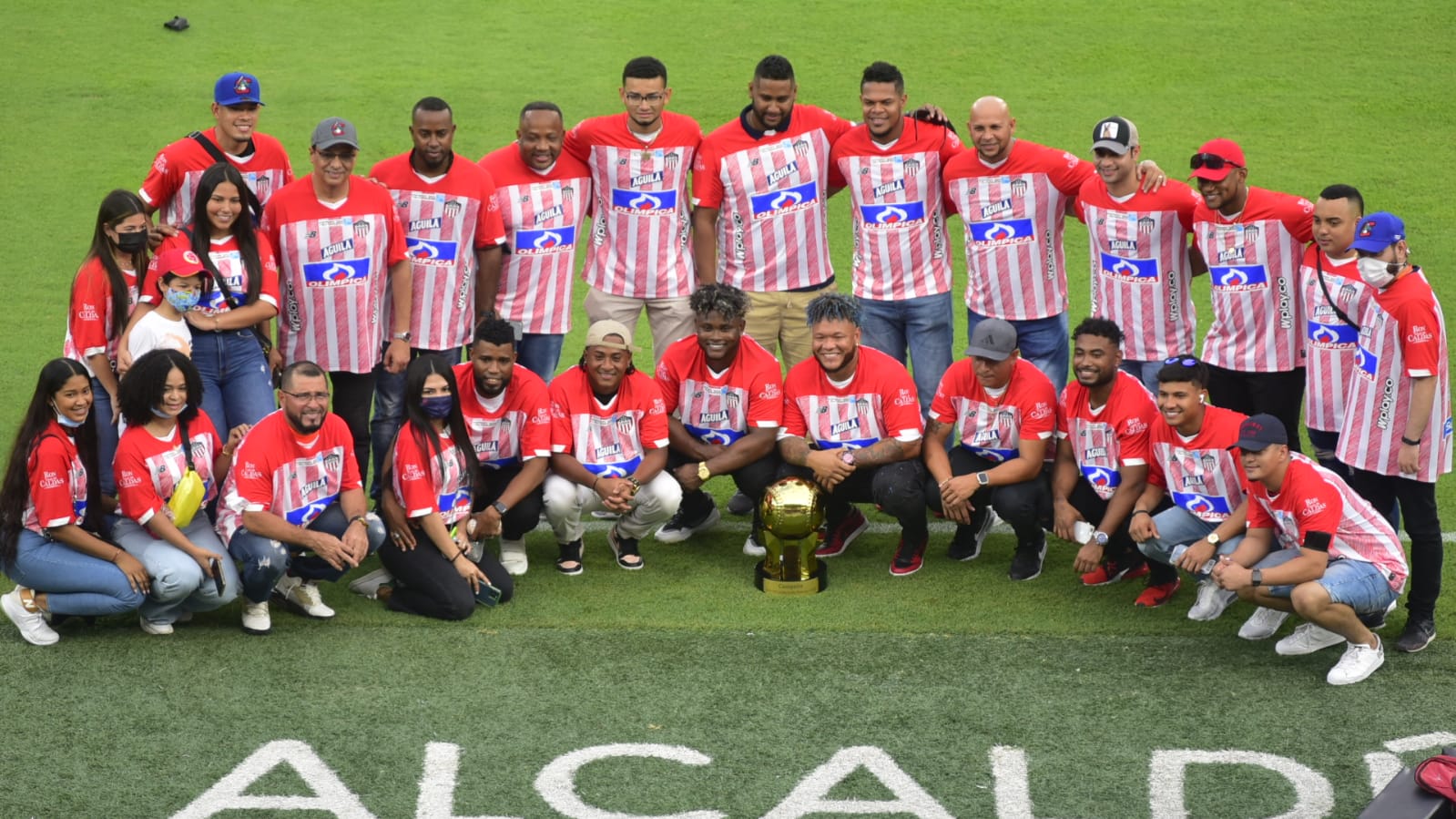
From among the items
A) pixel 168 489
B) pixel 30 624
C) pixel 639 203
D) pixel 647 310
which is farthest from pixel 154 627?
pixel 639 203

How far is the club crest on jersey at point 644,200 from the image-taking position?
8609 millimetres

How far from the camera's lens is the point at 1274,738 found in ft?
20.7

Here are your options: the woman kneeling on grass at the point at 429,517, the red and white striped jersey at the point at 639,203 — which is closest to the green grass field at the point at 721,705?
the woman kneeling on grass at the point at 429,517

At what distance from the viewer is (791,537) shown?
7.66 meters

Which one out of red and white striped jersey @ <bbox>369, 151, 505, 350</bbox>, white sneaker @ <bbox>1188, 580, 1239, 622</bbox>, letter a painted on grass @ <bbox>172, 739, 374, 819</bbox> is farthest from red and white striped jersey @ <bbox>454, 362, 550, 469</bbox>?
white sneaker @ <bbox>1188, 580, 1239, 622</bbox>

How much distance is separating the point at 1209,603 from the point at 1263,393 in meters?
1.08

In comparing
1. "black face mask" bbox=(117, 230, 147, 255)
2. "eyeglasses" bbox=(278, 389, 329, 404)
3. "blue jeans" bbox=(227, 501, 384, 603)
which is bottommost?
"blue jeans" bbox=(227, 501, 384, 603)

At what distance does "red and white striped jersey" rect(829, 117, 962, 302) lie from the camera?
27.8 feet

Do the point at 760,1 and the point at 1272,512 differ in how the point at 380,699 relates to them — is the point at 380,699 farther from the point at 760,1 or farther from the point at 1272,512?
the point at 760,1

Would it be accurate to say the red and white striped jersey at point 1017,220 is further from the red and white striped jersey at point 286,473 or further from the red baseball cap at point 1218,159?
the red and white striped jersey at point 286,473

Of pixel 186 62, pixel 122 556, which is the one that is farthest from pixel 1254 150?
pixel 122 556

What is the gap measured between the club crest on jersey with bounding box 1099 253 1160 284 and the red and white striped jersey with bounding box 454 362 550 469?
8.91 ft

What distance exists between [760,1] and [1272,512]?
1247cm

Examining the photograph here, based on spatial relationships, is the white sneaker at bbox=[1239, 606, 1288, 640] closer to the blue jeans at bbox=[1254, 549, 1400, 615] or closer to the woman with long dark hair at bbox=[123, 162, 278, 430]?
the blue jeans at bbox=[1254, 549, 1400, 615]
